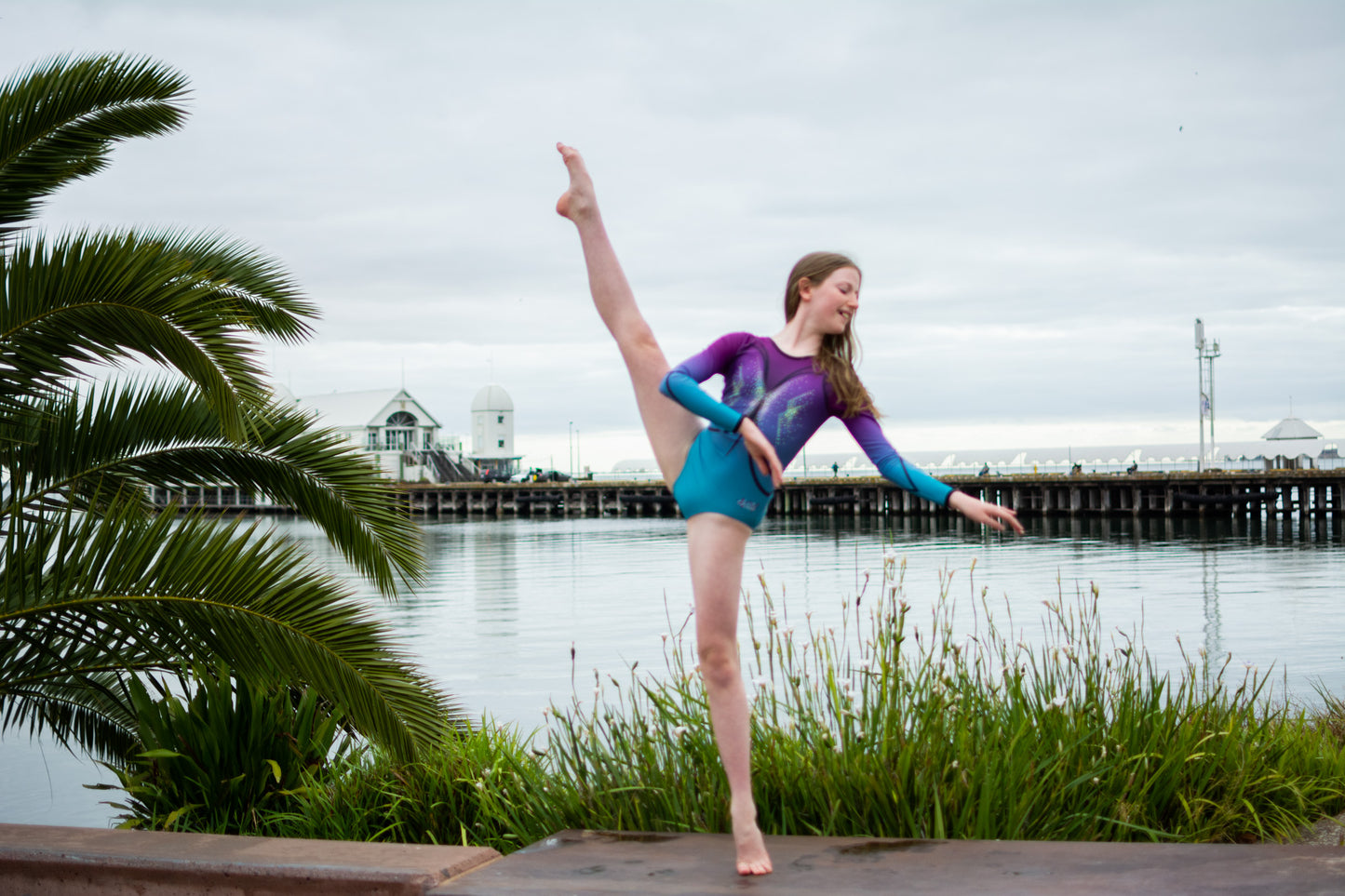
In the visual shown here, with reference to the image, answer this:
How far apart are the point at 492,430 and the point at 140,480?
94.6 meters

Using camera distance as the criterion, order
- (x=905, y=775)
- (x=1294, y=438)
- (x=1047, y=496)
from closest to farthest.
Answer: (x=905, y=775), (x=1047, y=496), (x=1294, y=438)

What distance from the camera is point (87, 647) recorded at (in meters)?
5.98

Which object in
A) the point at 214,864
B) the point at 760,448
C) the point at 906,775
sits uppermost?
the point at 760,448

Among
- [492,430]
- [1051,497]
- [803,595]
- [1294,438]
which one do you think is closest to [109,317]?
[803,595]

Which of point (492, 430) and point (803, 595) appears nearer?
point (803, 595)

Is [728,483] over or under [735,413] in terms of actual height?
under

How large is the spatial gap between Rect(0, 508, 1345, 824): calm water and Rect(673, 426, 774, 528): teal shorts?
44.4 inches

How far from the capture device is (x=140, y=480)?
6789 mm

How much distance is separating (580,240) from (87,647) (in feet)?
12.9

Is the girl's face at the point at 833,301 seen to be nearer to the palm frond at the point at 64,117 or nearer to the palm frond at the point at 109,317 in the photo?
the palm frond at the point at 109,317

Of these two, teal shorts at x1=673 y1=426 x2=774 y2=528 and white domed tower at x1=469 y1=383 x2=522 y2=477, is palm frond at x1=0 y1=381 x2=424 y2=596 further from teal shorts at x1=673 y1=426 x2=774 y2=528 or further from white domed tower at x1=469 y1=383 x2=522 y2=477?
white domed tower at x1=469 y1=383 x2=522 y2=477

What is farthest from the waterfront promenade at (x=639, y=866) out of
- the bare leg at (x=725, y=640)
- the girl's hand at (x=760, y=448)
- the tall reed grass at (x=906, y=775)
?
the girl's hand at (x=760, y=448)

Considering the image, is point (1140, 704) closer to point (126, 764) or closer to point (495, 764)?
point (495, 764)

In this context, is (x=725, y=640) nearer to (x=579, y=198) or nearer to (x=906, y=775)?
(x=906, y=775)
